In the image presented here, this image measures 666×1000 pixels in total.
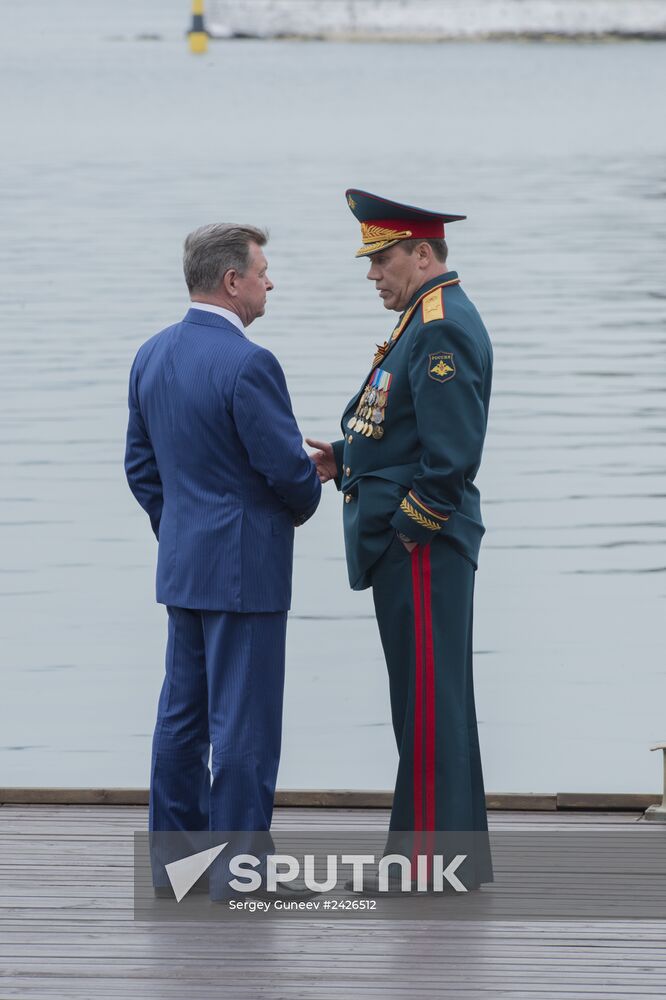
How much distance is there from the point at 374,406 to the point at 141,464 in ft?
1.57

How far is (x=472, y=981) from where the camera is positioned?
A: 3359mm

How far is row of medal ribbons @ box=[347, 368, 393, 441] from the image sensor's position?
12.6 feet

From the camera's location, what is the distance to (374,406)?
3.87 m

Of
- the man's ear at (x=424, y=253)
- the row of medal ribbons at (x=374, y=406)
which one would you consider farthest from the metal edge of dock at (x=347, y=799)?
the man's ear at (x=424, y=253)

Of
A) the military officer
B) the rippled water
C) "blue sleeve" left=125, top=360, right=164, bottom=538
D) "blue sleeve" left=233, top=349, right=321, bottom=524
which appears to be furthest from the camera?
the rippled water

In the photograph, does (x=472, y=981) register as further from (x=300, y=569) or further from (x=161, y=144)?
(x=161, y=144)

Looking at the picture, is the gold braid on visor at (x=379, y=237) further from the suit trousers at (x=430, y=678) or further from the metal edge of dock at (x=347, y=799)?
the metal edge of dock at (x=347, y=799)

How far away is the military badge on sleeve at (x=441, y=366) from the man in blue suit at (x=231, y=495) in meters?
0.28

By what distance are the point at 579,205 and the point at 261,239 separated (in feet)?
67.5

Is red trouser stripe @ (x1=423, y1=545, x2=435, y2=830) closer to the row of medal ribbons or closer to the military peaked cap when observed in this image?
the row of medal ribbons

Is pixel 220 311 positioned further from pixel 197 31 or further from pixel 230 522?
pixel 197 31

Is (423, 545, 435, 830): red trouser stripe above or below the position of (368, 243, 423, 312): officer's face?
below

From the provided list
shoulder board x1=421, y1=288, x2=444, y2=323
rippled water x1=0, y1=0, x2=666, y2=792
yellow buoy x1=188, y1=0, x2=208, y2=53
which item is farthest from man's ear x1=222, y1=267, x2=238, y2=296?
yellow buoy x1=188, y1=0, x2=208, y2=53

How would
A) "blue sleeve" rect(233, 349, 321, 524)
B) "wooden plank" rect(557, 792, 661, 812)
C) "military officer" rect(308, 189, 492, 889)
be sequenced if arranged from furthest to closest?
"wooden plank" rect(557, 792, 661, 812)
"military officer" rect(308, 189, 492, 889)
"blue sleeve" rect(233, 349, 321, 524)
